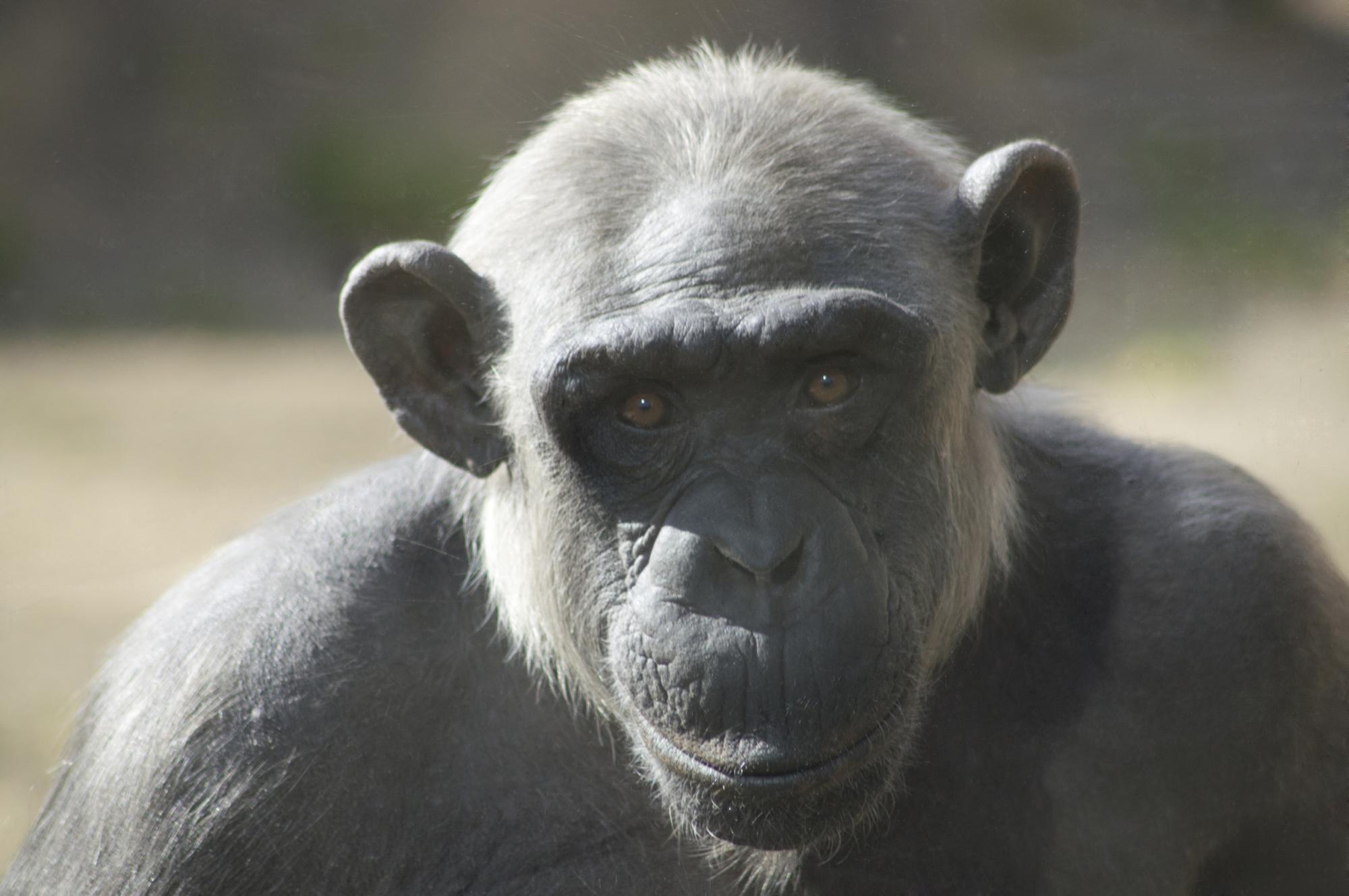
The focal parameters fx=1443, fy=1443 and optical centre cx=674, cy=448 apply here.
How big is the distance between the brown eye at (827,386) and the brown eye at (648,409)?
0.35m

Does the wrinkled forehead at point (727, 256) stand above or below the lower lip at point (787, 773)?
above

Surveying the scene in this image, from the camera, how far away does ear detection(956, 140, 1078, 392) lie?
3.76m

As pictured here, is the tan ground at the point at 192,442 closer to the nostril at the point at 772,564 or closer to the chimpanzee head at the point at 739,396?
the chimpanzee head at the point at 739,396

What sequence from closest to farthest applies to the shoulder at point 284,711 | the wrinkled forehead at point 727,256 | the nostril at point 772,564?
1. the nostril at point 772,564
2. the wrinkled forehead at point 727,256
3. the shoulder at point 284,711

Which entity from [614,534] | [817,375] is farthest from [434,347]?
[817,375]

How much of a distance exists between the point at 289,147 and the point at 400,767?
6.55ft

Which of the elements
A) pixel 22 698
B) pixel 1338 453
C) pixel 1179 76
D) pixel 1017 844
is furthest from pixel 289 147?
pixel 22 698

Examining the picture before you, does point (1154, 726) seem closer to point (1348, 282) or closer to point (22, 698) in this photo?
point (1348, 282)

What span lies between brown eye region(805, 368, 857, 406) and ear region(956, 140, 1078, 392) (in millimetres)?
643

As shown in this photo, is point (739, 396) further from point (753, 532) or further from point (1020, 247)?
point (1020, 247)

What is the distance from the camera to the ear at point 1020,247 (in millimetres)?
3758

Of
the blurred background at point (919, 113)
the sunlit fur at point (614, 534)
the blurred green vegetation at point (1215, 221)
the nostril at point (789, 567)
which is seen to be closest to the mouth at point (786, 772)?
the sunlit fur at point (614, 534)

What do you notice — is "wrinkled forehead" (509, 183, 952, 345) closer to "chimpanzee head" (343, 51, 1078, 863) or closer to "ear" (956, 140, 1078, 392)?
"chimpanzee head" (343, 51, 1078, 863)

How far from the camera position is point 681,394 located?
344 cm
